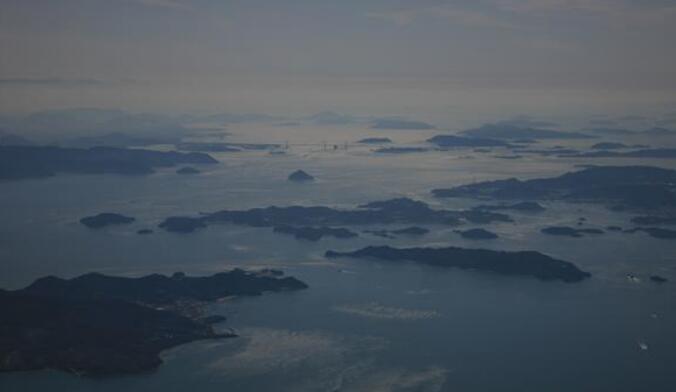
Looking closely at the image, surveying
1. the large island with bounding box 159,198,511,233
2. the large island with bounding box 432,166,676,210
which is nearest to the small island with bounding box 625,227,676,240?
the large island with bounding box 432,166,676,210

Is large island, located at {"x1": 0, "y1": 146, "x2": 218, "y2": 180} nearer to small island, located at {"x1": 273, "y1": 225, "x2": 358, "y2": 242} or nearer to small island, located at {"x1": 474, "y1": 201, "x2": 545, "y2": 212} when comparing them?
small island, located at {"x1": 273, "y1": 225, "x2": 358, "y2": 242}

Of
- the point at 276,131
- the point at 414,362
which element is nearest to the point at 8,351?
the point at 414,362

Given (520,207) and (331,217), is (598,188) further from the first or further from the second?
(331,217)

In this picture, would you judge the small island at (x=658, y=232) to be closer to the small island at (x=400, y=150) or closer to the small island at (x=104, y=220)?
the small island at (x=104, y=220)

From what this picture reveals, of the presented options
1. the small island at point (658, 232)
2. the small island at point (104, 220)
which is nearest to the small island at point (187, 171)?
the small island at point (104, 220)

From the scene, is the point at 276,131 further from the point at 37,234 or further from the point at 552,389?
the point at 552,389
